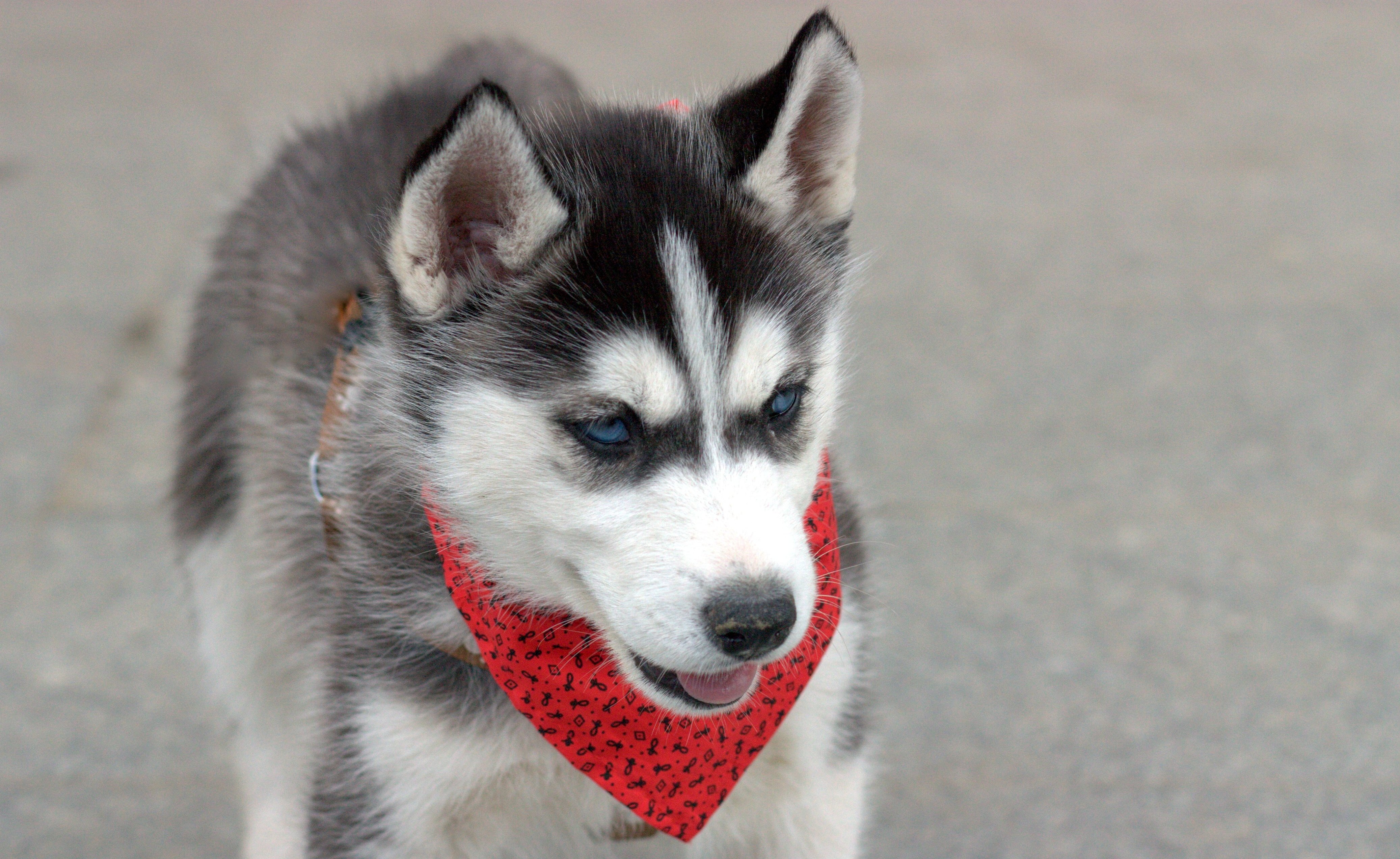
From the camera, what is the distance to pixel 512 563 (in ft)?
8.25

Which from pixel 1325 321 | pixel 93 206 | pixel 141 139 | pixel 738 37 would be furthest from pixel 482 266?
pixel 738 37

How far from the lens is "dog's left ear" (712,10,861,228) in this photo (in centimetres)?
244

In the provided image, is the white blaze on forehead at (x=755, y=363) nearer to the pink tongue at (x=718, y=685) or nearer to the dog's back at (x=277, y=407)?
the pink tongue at (x=718, y=685)

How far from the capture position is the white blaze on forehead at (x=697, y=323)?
7.64 ft

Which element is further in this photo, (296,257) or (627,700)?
(296,257)

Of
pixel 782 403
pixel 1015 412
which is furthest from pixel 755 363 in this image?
pixel 1015 412

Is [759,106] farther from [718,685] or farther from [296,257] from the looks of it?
[296,257]

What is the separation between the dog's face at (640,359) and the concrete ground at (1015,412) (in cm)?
73

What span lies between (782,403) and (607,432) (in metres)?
0.32

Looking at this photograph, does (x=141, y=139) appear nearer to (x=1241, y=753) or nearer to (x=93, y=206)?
(x=93, y=206)

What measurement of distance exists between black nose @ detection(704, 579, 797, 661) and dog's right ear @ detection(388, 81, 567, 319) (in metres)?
0.71

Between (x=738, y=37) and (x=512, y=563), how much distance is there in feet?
26.4

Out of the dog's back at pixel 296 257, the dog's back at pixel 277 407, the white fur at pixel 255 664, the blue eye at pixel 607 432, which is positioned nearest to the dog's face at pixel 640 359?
the blue eye at pixel 607 432

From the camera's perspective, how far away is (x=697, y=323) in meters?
2.35
